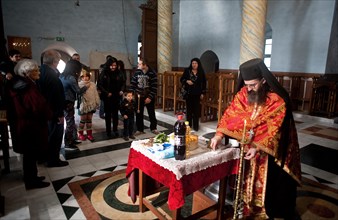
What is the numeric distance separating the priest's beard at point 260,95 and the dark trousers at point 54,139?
277cm

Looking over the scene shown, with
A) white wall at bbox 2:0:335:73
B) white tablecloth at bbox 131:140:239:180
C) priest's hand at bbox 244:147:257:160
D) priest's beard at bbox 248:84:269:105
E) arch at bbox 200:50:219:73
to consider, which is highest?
white wall at bbox 2:0:335:73

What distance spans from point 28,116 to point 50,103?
64 centimetres

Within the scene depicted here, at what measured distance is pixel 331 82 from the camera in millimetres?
7414

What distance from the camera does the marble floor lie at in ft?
8.93

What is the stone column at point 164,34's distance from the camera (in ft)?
31.2

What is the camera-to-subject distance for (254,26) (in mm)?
6617

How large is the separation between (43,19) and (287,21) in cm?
1001

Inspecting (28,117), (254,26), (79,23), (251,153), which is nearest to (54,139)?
(28,117)

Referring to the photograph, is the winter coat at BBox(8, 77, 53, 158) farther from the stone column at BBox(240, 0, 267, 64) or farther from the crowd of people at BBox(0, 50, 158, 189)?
the stone column at BBox(240, 0, 267, 64)

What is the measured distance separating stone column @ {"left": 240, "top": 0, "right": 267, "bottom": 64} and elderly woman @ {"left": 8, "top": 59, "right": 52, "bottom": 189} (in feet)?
17.6

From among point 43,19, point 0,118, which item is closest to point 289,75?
point 0,118

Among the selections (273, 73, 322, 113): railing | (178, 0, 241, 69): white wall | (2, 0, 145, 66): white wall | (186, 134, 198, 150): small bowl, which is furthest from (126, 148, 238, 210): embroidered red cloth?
(2, 0, 145, 66): white wall

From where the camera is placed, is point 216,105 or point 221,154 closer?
point 221,154

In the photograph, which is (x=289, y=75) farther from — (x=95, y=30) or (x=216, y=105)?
(x=95, y=30)
